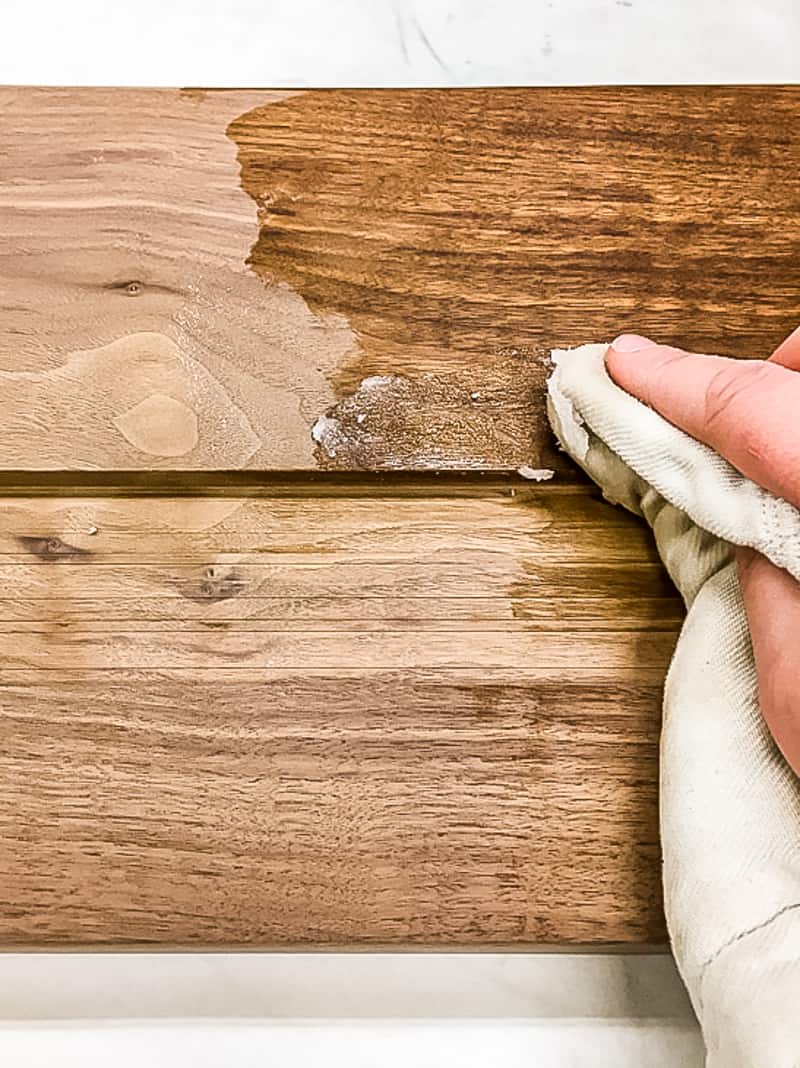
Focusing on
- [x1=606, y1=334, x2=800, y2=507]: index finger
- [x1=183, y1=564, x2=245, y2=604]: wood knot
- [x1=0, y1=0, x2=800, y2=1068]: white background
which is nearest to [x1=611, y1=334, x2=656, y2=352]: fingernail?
[x1=606, y1=334, x2=800, y2=507]: index finger

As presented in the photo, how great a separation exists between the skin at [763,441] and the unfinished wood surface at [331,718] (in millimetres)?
86

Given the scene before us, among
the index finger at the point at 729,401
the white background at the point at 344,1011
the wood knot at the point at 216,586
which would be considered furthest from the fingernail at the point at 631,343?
the white background at the point at 344,1011

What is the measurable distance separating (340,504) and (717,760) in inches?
9.9

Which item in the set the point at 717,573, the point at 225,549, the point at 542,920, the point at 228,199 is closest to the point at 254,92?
the point at 228,199

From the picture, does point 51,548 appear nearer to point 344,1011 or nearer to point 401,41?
point 344,1011

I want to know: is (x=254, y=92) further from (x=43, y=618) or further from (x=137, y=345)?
(x=43, y=618)

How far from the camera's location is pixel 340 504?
636 millimetres

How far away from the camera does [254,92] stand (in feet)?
2.25

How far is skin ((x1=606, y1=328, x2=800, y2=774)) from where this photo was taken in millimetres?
505

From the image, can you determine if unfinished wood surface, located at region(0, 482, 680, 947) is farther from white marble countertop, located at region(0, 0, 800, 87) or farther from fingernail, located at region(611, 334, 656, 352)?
white marble countertop, located at region(0, 0, 800, 87)

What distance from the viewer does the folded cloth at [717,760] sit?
494 mm

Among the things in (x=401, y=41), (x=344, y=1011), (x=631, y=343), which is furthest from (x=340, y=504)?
(x=401, y=41)

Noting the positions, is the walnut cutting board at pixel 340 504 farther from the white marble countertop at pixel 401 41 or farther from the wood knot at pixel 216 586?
the white marble countertop at pixel 401 41

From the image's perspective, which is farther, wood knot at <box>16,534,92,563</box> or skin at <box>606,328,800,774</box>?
wood knot at <box>16,534,92,563</box>
